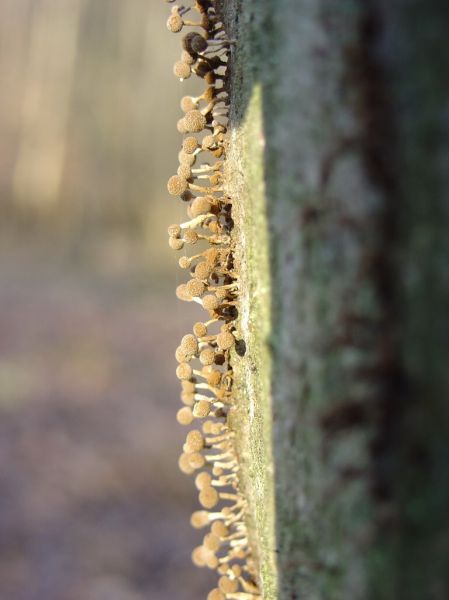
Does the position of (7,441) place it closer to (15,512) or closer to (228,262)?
(15,512)

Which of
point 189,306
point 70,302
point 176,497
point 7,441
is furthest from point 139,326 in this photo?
point 176,497

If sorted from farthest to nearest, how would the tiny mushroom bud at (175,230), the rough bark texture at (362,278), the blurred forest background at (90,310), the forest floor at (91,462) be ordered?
1. the blurred forest background at (90,310)
2. the forest floor at (91,462)
3. the tiny mushroom bud at (175,230)
4. the rough bark texture at (362,278)

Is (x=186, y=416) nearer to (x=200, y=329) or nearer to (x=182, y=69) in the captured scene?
Result: (x=200, y=329)

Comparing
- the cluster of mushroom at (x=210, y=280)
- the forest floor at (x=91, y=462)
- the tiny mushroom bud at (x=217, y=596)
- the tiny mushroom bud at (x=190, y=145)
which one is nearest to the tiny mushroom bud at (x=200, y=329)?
the cluster of mushroom at (x=210, y=280)

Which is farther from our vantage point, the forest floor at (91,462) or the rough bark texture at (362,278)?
the forest floor at (91,462)

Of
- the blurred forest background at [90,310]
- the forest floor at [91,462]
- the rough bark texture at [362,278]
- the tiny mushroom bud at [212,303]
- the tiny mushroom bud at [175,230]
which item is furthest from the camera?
the blurred forest background at [90,310]

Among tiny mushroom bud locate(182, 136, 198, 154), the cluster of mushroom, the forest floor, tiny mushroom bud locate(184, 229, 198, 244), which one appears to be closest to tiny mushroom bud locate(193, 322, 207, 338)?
the cluster of mushroom

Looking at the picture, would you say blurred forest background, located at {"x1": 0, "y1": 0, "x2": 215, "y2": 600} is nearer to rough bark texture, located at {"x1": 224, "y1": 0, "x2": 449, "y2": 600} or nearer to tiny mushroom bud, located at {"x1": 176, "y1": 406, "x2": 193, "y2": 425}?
tiny mushroom bud, located at {"x1": 176, "y1": 406, "x2": 193, "y2": 425}

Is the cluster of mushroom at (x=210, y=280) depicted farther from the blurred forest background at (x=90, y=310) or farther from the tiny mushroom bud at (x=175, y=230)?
the blurred forest background at (x=90, y=310)
